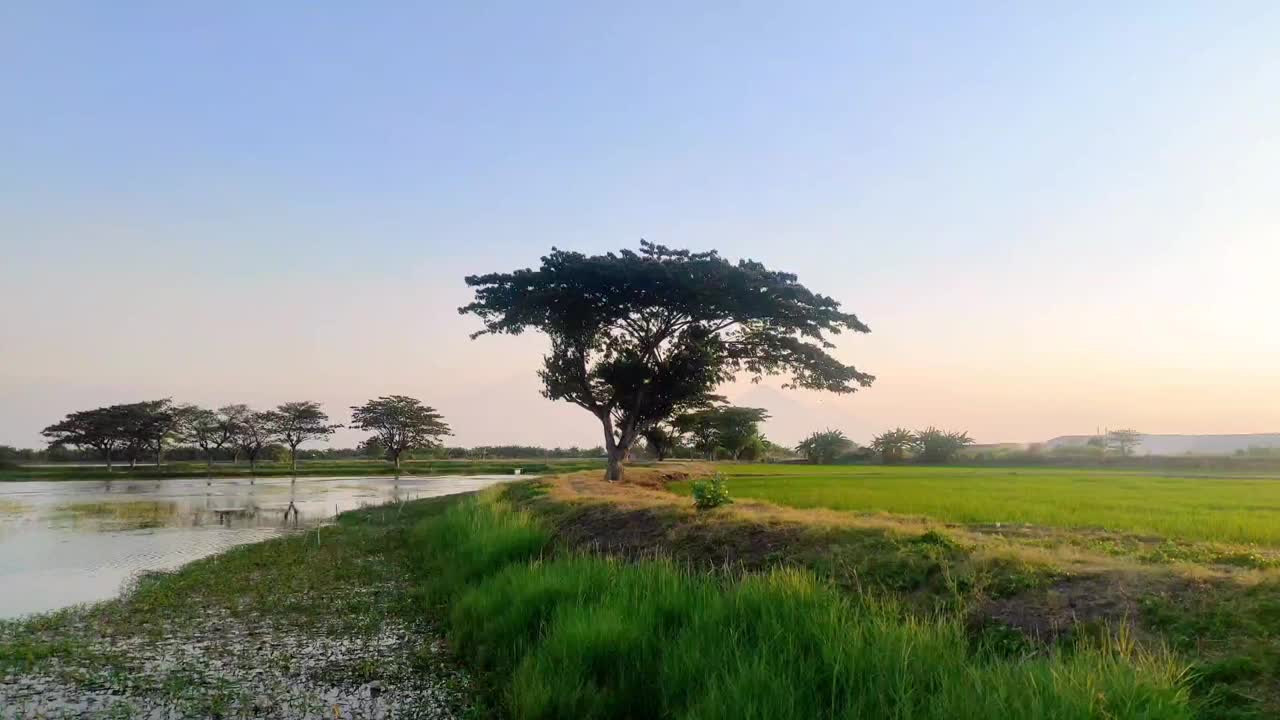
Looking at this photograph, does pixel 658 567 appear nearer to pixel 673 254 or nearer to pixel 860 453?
pixel 673 254

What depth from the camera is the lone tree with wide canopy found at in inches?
879

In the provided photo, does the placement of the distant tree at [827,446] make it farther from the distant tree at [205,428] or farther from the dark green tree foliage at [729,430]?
the distant tree at [205,428]

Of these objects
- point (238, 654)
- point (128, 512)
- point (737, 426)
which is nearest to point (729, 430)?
point (737, 426)

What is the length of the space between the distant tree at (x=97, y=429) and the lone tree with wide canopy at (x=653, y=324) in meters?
58.6

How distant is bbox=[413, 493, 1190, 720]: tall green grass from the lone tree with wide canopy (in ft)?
48.5

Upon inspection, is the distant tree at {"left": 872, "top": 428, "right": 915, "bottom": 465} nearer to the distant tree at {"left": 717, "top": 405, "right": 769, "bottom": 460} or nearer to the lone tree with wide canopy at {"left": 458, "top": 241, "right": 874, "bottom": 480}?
the distant tree at {"left": 717, "top": 405, "right": 769, "bottom": 460}

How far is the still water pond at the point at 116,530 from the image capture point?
1280 cm

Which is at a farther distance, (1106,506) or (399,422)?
(399,422)

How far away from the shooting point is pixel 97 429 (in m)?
66.1

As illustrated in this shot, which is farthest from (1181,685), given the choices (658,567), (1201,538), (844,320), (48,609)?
(844,320)

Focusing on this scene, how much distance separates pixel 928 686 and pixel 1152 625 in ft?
6.44

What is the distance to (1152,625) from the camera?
512cm

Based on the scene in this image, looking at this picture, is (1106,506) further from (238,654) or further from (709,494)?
(238,654)

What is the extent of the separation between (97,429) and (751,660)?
259 ft
